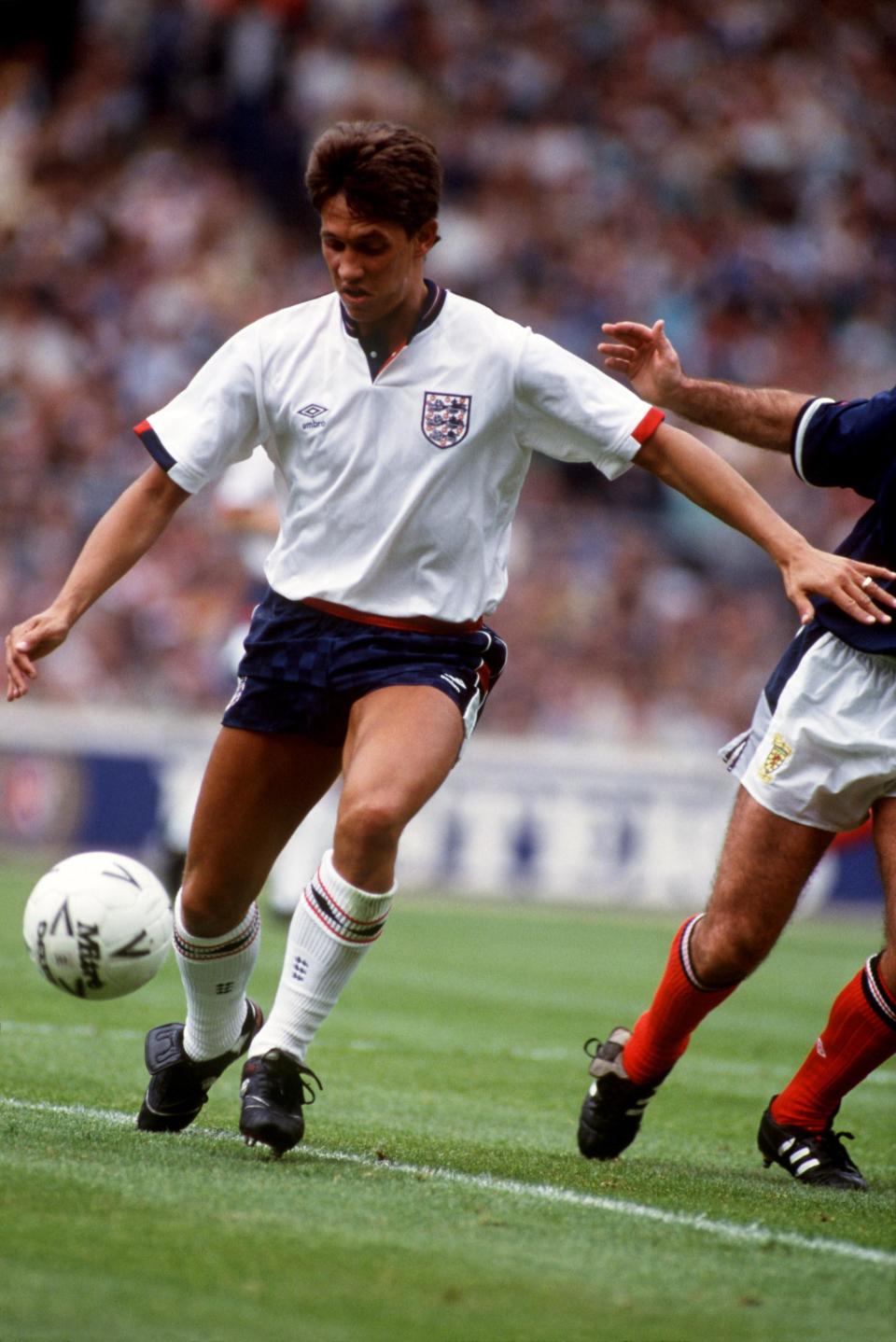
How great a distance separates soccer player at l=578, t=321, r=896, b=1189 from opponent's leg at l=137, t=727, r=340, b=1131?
1.08 m

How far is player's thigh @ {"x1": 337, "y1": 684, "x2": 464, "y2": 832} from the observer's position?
405cm

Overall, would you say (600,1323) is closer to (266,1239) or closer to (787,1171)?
(266,1239)

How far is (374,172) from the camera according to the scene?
415 centimetres

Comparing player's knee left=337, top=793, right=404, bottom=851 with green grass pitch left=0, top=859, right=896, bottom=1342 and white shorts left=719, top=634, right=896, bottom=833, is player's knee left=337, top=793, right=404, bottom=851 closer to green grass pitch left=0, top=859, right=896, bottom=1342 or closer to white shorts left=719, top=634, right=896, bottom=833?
green grass pitch left=0, top=859, right=896, bottom=1342

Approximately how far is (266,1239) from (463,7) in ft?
62.2

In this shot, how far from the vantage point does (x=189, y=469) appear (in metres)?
4.34

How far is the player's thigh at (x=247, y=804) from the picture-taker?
4.37m

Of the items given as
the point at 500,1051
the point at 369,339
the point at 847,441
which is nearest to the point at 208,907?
the point at 369,339

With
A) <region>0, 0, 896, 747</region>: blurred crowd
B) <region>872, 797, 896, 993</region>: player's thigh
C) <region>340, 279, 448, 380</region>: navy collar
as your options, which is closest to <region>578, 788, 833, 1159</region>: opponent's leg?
<region>872, 797, 896, 993</region>: player's thigh

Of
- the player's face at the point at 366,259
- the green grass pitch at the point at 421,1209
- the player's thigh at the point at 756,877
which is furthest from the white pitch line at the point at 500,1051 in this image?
the player's face at the point at 366,259

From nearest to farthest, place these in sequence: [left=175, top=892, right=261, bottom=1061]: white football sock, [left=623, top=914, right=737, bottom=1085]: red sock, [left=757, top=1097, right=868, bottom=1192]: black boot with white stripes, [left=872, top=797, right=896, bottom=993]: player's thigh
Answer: [left=872, top=797, right=896, bottom=993]: player's thigh < [left=175, top=892, right=261, bottom=1061]: white football sock < [left=757, top=1097, right=868, bottom=1192]: black boot with white stripes < [left=623, top=914, right=737, bottom=1085]: red sock

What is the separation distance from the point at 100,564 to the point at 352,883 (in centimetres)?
95

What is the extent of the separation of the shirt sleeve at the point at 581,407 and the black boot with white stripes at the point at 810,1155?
1.78m

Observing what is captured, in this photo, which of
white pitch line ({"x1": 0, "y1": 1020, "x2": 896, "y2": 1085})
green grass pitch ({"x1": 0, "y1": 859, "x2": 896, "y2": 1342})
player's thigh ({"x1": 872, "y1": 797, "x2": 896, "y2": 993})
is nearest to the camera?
green grass pitch ({"x1": 0, "y1": 859, "x2": 896, "y2": 1342})
